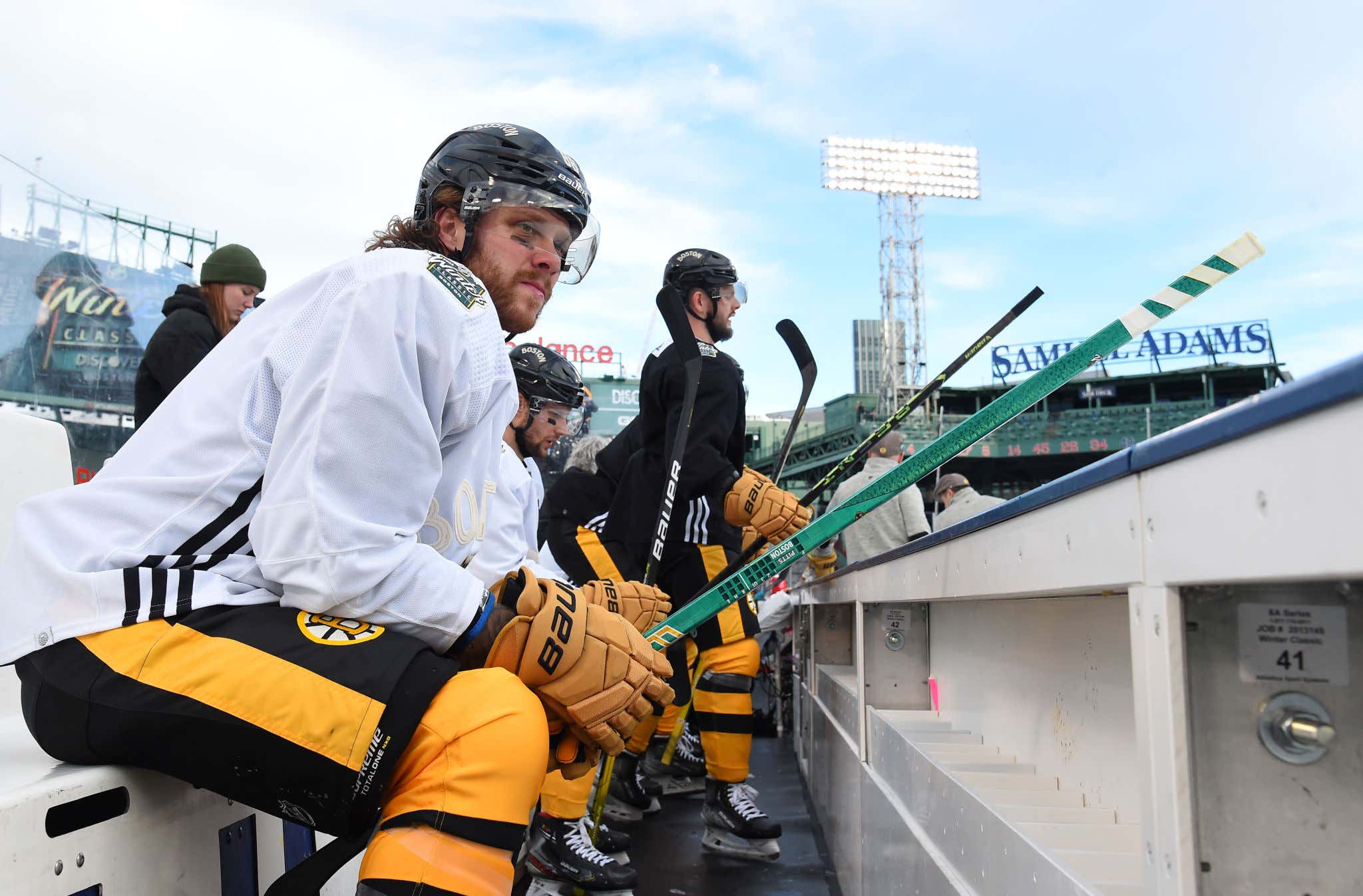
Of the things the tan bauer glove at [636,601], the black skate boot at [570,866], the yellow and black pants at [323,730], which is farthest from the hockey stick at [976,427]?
the yellow and black pants at [323,730]

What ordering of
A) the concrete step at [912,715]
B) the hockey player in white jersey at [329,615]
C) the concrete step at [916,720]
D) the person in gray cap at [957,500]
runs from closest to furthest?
1. the hockey player in white jersey at [329,615]
2. the concrete step at [916,720]
3. the concrete step at [912,715]
4. the person in gray cap at [957,500]

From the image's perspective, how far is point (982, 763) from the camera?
193cm

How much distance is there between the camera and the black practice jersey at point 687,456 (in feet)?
12.1

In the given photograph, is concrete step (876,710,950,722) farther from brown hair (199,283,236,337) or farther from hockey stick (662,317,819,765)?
brown hair (199,283,236,337)

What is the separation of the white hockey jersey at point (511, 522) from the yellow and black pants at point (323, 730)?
1095 mm

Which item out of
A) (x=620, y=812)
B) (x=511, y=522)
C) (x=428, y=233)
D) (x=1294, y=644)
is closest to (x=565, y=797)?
(x=511, y=522)

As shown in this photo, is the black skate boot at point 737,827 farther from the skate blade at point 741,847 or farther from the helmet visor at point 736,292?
the helmet visor at point 736,292

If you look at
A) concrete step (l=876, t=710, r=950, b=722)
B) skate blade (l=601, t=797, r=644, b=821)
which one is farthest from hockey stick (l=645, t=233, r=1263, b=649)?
skate blade (l=601, t=797, r=644, b=821)

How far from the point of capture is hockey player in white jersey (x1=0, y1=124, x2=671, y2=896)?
1185 millimetres

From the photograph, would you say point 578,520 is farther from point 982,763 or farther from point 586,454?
point 982,763

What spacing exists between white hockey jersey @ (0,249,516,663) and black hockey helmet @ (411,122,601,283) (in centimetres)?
43

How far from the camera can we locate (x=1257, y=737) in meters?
0.83

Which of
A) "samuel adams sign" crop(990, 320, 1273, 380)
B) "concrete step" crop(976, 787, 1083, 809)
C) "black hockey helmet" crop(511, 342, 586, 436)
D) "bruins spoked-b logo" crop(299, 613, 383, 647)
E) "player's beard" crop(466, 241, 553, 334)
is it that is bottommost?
"concrete step" crop(976, 787, 1083, 809)

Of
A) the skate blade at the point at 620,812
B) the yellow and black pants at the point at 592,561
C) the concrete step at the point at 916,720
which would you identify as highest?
the yellow and black pants at the point at 592,561
